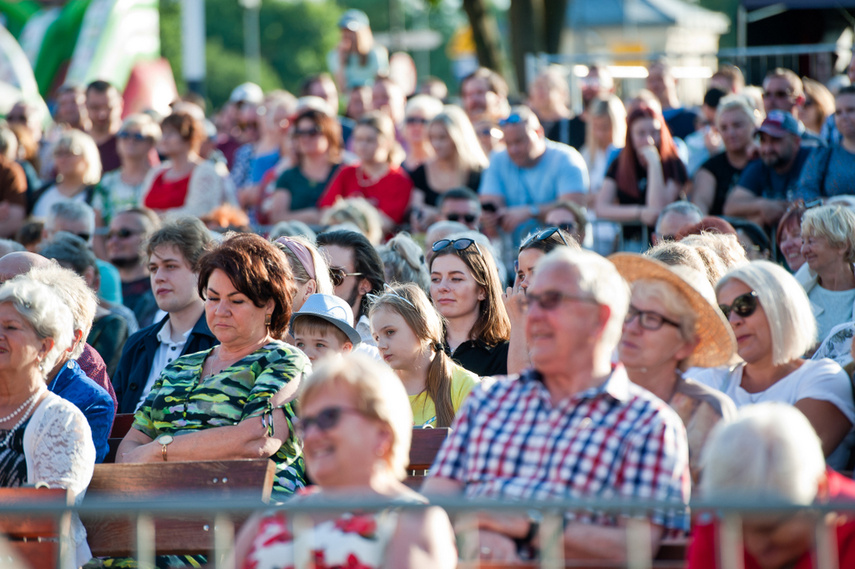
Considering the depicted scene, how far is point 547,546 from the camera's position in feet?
10.2

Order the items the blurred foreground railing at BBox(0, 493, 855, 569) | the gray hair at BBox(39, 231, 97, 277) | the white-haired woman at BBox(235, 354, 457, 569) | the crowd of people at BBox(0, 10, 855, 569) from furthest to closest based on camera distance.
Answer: the gray hair at BBox(39, 231, 97, 277) → the crowd of people at BBox(0, 10, 855, 569) → the white-haired woman at BBox(235, 354, 457, 569) → the blurred foreground railing at BBox(0, 493, 855, 569)

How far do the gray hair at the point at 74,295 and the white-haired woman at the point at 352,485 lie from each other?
1.99 m

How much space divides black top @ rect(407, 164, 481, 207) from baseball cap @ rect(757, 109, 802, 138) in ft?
7.76

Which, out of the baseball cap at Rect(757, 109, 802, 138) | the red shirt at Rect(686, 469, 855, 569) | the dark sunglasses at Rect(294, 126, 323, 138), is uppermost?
the dark sunglasses at Rect(294, 126, 323, 138)

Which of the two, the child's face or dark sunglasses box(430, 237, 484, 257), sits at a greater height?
dark sunglasses box(430, 237, 484, 257)

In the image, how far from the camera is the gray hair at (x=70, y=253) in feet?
21.3

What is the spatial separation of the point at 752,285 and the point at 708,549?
59.5 inches

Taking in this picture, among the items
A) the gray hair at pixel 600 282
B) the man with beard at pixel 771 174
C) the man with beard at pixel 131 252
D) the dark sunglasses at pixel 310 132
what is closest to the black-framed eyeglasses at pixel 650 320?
the gray hair at pixel 600 282

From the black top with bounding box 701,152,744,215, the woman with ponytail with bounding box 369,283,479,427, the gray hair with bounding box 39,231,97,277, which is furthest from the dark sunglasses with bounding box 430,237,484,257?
the black top with bounding box 701,152,744,215

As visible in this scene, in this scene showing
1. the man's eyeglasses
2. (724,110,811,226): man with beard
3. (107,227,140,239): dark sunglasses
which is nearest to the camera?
the man's eyeglasses

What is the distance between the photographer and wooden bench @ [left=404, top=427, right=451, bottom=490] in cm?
430

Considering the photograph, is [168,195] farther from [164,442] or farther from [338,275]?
[164,442]

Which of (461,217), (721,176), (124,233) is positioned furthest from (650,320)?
(721,176)

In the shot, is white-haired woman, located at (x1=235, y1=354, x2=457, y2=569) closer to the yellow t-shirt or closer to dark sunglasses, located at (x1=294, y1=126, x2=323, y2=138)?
the yellow t-shirt
